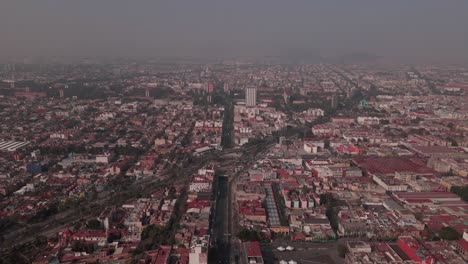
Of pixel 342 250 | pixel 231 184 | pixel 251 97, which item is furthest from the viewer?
pixel 251 97

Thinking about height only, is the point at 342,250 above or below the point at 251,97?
below

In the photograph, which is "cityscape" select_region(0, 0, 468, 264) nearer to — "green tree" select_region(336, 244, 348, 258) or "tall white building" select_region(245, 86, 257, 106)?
"green tree" select_region(336, 244, 348, 258)

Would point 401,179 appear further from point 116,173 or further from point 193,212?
point 116,173

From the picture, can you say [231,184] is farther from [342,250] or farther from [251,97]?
[251,97]

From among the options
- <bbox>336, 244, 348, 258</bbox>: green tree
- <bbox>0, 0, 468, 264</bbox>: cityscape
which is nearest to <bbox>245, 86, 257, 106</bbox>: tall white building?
<bbox>0, 0, 468, 264</bbox>: cityscape

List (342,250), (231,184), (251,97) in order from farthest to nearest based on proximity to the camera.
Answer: (251,97)
(231,184)
(342,250)

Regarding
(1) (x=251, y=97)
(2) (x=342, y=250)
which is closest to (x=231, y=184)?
(2) (x=342, y=250)

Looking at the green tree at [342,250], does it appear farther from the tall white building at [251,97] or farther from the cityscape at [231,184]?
the tall white building at [251,97]

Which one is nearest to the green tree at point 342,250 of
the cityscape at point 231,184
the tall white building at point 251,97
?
the cityscape at point 231,184

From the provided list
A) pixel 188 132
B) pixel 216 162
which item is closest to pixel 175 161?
pixel 216 162
